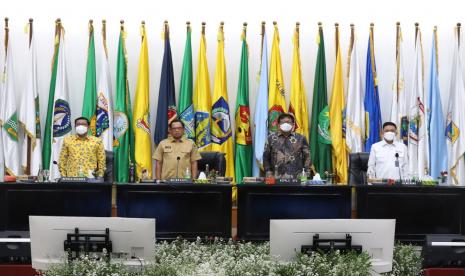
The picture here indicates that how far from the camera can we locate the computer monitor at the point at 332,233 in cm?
354

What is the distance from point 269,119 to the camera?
9.26 metres

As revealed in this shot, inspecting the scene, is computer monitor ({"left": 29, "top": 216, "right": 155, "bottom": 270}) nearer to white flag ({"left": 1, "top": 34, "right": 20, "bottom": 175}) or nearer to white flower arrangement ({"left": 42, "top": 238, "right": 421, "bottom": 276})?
white flower arrangement ({"left": 42, "top": 238, "right": 421, "bottom": 276})

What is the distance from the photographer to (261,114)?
30.4ft

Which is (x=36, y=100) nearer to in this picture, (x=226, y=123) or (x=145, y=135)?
(x=145, y=135)

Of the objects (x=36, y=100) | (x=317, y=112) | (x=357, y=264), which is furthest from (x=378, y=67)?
(x=357, y=264)

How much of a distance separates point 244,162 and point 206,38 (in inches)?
78.5

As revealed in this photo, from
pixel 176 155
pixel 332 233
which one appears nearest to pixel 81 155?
pixel 176 155

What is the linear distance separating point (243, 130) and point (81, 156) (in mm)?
2668

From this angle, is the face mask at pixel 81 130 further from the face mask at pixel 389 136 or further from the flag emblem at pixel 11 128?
the face mask at pixel 389 136

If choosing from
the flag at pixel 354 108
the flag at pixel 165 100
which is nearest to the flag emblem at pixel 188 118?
the flag at pixel 165 100

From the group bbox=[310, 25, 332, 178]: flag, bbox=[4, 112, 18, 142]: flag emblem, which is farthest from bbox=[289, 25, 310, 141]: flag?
bbox=[4, 112, 18, 142]: flag emblem

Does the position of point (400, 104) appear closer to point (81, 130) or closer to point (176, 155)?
point (176, 155)

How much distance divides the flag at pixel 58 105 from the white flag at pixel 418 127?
196 inches

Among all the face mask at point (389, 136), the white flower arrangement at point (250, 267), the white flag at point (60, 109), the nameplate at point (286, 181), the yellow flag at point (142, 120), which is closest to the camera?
the white flower arrangement at point (250, 267)
